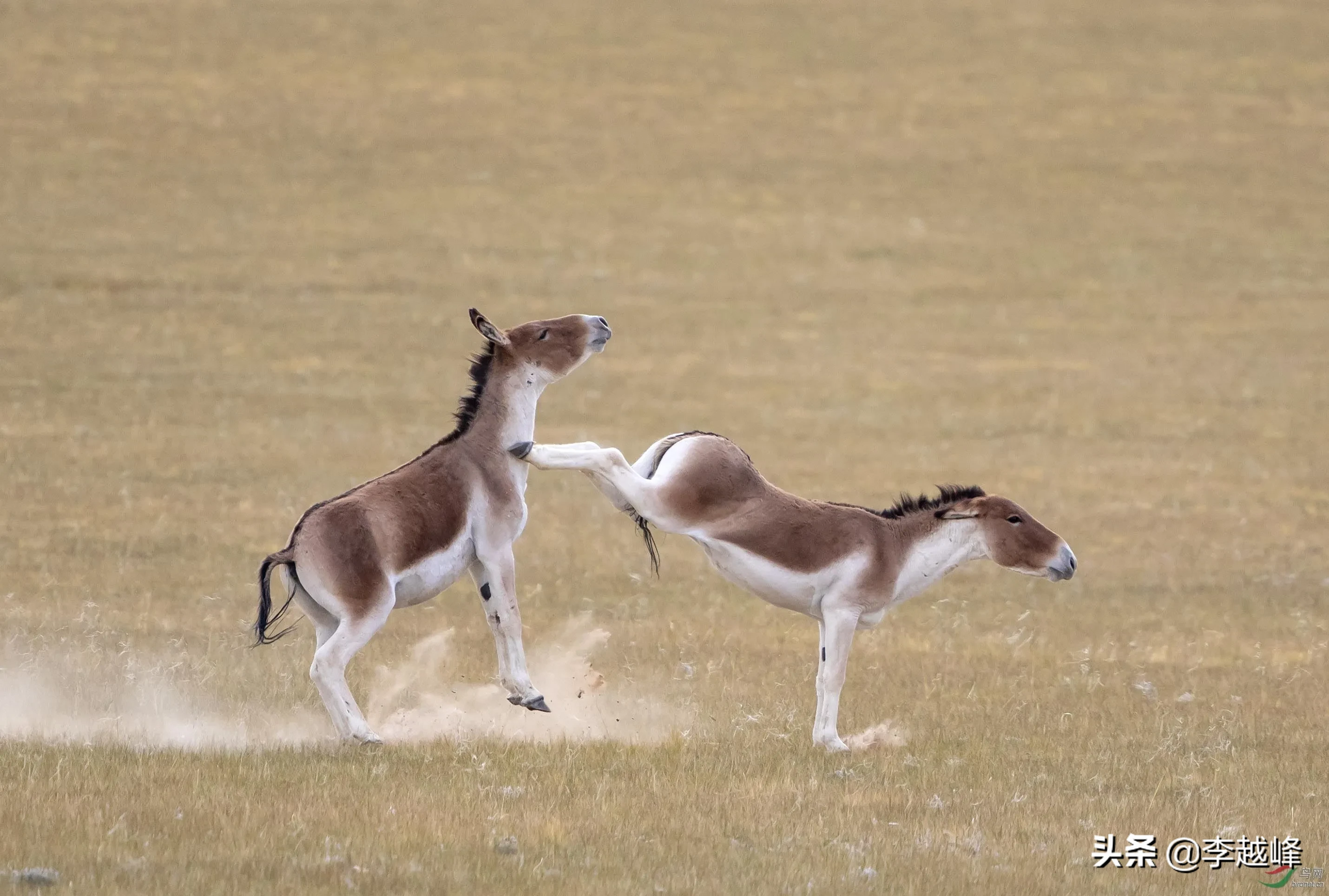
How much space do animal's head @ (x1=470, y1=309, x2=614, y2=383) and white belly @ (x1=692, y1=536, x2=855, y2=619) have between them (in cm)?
142

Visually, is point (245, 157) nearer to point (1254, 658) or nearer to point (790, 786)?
point (1254, 658)

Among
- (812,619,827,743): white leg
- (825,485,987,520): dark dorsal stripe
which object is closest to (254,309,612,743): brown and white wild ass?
(812,619,827,743): white leg

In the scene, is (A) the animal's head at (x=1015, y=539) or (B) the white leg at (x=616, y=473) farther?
(A) the animal's head at (x=1015, y=539)

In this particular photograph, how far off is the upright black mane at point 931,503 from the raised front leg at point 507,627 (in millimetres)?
2305

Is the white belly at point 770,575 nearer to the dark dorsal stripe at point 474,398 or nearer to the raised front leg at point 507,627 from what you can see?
the raised front leg at point 507,627

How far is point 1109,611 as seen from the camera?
1753cm

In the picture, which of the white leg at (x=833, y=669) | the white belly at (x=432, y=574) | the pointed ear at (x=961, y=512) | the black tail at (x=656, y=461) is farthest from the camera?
the pointed ear at (x=961, y=512)

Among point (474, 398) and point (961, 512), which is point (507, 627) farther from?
point (961, 512)

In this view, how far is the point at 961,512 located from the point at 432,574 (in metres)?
3.20

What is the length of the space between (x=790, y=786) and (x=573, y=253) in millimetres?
32788

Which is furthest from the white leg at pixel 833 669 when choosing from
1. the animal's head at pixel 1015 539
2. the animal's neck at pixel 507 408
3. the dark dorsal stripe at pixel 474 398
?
the dark dorsal stripe at pixel 474 398

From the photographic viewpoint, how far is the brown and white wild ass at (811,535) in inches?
405

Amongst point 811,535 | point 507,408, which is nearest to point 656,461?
point 507,408

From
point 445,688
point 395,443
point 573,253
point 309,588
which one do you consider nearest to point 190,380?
point 395,443
